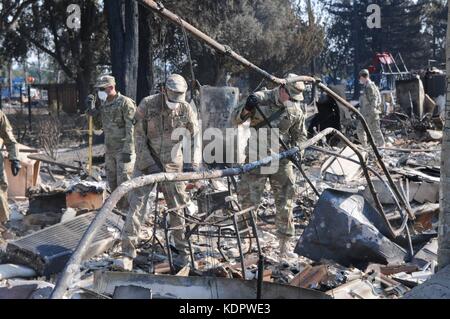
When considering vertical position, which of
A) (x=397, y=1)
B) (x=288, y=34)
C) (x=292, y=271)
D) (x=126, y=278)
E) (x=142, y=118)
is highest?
(x=397, y=1)

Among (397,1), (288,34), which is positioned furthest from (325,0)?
(288,34)

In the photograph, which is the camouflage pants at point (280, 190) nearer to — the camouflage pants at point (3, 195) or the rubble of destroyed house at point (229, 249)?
the rubble of destroyed house at point (229, 249)

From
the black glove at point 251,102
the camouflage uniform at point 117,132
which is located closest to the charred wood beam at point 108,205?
the black glove at point 251,102

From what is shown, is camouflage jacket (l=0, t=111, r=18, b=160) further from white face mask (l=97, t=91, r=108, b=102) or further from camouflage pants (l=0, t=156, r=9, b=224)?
white face mask (l=97, t=91, r=108, b=102)

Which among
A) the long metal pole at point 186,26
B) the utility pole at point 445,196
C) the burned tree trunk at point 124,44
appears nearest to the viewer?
the utility pole at point 445,196

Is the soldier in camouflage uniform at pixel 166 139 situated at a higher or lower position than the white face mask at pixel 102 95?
lower

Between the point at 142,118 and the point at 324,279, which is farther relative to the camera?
the point at 142,118

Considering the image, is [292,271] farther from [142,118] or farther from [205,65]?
[205,65]

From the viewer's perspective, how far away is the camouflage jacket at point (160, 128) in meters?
5.81

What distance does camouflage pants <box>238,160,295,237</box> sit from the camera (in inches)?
238
